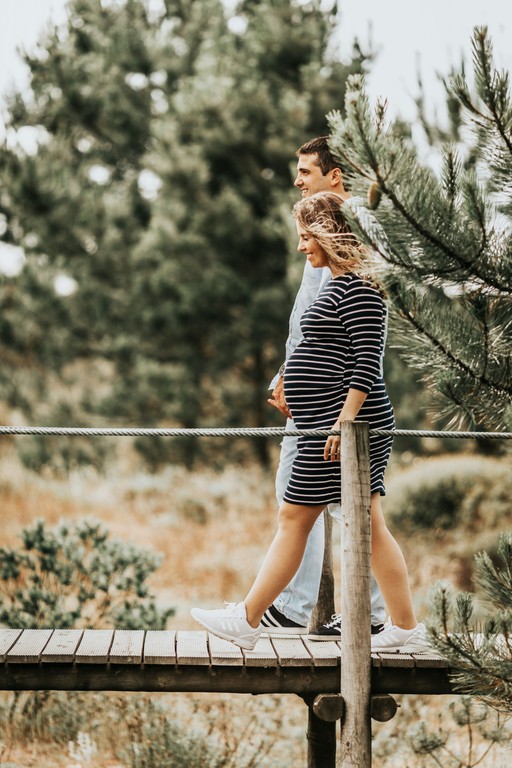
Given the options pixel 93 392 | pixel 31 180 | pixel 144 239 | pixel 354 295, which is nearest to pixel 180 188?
pixel 144 239

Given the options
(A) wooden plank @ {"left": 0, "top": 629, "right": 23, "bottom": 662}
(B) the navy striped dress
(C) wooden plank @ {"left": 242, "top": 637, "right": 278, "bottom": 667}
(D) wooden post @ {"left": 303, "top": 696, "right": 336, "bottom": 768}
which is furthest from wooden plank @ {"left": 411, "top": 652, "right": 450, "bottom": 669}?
(A) wooden plank @ {"left": 0, "top": 629, "right": 23, "bottom": 662}

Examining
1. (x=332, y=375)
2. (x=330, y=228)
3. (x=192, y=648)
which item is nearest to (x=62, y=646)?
(x=192, y=648)

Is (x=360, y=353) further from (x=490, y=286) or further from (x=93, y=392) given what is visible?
(x=93, y=392)

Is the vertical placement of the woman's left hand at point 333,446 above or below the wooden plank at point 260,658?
above

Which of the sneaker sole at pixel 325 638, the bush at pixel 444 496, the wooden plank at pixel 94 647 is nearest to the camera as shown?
the wooden plank at pixel 94 647

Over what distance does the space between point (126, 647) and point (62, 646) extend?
0.22 meters

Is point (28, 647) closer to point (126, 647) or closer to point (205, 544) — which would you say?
point (126, 647)

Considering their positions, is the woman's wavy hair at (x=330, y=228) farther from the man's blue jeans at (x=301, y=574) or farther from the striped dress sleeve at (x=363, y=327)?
the man's blue jeans at (x=301, y=574)

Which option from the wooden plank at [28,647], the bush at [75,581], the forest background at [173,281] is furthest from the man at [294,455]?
the forest background at [173,281]

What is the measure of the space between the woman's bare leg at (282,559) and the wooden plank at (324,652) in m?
0.25

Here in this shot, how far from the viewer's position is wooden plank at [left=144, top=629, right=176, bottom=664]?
305 centimetres

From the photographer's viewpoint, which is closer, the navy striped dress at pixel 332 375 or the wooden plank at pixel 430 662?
the navy striped dress at pixel 332 375

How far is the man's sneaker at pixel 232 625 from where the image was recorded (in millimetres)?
3080

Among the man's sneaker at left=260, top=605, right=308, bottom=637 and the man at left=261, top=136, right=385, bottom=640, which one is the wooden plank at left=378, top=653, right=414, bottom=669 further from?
the man's sneaker at left=260, top=605, right=308, bottom=637
